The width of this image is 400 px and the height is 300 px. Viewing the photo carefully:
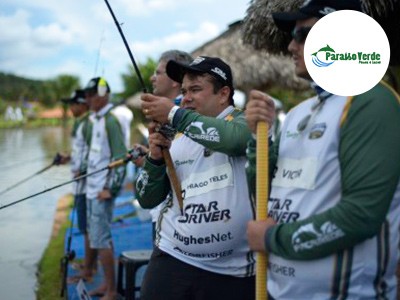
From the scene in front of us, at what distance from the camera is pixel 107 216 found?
477 cm

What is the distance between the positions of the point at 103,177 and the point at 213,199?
105 inches

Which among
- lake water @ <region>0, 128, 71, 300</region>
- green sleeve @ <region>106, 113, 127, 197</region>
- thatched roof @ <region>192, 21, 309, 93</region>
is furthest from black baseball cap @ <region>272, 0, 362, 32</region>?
thatched roof @ <region>192, 21, 309, 93</region>

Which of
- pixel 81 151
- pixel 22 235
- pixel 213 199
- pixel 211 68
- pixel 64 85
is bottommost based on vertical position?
pixel 22 235

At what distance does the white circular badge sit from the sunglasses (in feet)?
0.23

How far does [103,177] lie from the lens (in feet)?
15.7

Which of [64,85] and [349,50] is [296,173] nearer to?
[349,50]

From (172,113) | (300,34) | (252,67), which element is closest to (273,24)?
(172,113)

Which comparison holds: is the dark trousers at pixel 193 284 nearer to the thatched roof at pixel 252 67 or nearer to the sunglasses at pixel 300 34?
the sunglasses at pixel 300 34

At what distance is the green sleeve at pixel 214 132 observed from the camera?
2.16 m

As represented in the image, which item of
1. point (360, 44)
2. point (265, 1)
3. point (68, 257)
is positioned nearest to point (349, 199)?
point (360, 44)

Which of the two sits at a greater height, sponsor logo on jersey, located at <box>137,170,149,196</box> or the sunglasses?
the sunglasses

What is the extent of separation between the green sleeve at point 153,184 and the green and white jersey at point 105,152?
2.11 meters

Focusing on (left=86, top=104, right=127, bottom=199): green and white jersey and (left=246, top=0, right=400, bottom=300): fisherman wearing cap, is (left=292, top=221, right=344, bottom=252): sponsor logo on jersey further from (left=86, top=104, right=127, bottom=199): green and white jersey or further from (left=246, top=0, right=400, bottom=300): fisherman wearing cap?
(left=86, top=104, right=127, bottom=199): green and white jersey

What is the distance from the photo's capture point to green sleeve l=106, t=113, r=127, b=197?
15.6 ft
